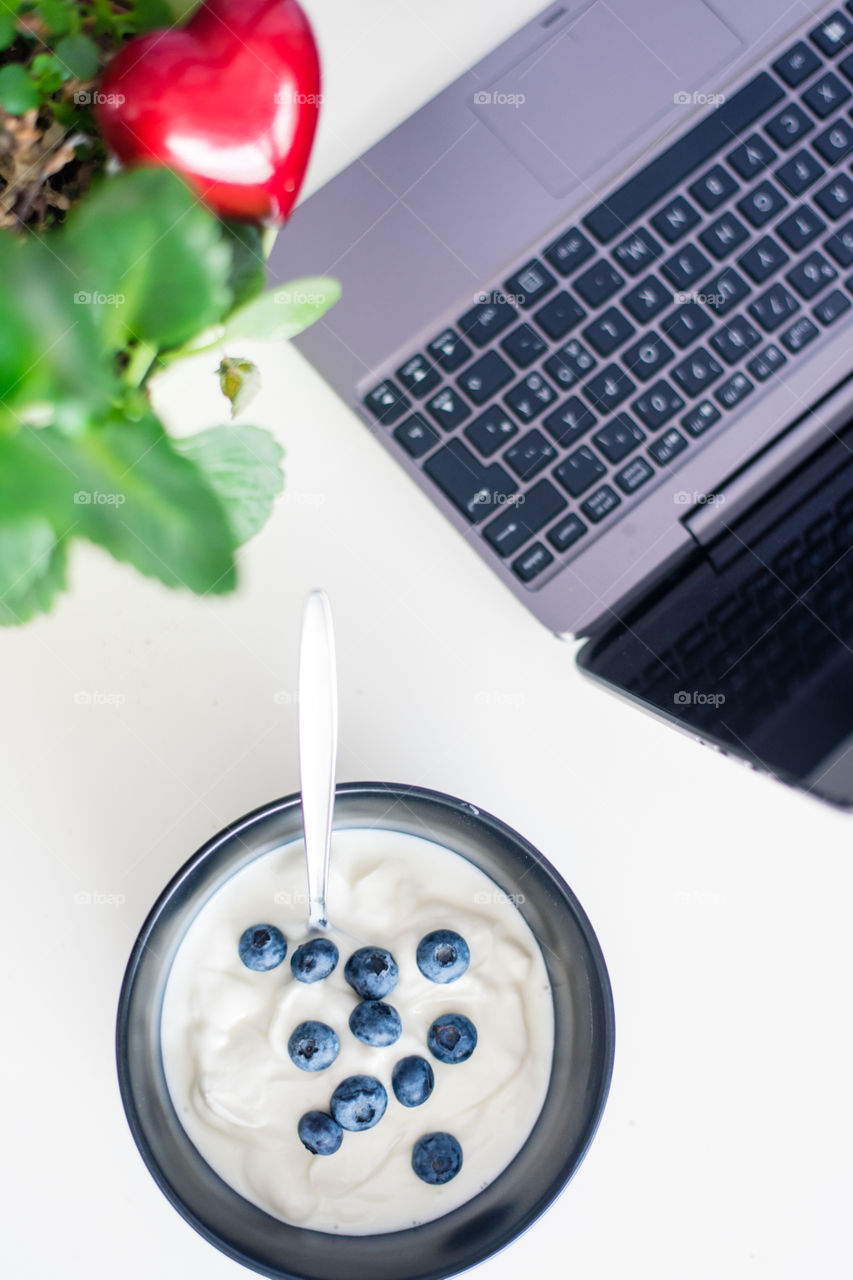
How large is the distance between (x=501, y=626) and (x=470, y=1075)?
28 centimetres

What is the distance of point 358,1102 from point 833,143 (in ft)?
2.07

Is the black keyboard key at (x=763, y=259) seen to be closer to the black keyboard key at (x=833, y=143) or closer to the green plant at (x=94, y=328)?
the black keyboard key at (x=833, y=143)

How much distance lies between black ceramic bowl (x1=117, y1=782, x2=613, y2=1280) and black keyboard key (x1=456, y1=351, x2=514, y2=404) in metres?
0.23

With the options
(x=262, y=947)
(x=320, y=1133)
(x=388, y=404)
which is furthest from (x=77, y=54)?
(x=320, y=1133)

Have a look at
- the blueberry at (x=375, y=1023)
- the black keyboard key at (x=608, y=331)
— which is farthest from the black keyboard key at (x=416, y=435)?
the blueberry at (x=375, y=1023)

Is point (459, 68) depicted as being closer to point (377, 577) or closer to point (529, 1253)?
point (377, 577)

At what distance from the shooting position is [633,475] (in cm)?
60

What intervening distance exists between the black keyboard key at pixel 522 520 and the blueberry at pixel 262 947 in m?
0.26

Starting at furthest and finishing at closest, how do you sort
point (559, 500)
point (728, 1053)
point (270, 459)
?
point (728, 1053) → point (559, 500) → point (270, 459)

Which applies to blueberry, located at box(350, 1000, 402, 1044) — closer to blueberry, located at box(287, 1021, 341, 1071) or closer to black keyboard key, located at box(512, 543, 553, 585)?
blueberry, located at box(287, 1021, 341, 1071)

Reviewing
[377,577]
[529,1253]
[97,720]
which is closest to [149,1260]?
[529,1253]

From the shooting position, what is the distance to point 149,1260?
677 millimetres

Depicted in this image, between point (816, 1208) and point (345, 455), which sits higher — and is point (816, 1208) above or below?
below

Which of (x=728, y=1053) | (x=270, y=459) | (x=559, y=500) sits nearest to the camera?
(x=270, y=459)
